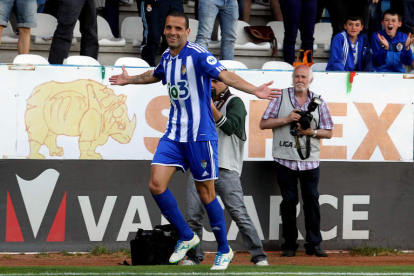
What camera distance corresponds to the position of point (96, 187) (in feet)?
27.9

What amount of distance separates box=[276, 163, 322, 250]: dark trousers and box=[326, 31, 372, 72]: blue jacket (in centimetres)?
179

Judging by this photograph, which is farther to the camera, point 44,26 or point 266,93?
point 44,26

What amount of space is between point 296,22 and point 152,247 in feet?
14.9

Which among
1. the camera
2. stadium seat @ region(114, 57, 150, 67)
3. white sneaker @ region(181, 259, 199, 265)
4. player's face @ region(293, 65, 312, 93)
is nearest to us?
white sneaker @ region(181, 259, 199, 265)

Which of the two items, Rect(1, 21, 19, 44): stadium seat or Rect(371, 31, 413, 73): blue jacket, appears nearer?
Rect(371, 31, 413, 73): blue jacket

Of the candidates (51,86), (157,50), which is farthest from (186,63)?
(157,50)

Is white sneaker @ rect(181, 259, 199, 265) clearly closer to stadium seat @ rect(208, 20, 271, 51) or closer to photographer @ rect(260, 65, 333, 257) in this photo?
photographer @ rect(260, 65, 333, 257)

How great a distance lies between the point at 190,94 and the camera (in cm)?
648

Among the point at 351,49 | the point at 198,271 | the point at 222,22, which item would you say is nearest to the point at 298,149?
the point at 351,49

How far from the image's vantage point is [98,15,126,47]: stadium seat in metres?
10.6

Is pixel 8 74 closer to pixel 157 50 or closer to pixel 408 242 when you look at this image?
pixel 157 50

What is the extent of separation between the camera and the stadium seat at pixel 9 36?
10.2 metres

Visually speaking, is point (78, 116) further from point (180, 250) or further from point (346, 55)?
point (346, 55)

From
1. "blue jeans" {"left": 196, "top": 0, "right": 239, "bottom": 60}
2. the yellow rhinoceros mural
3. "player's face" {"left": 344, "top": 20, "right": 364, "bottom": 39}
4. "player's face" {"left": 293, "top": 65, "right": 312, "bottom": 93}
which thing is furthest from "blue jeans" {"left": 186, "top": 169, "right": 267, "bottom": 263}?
"player's face" {"left": 344, "top": 20, "right": 364, "bottom": 39}
